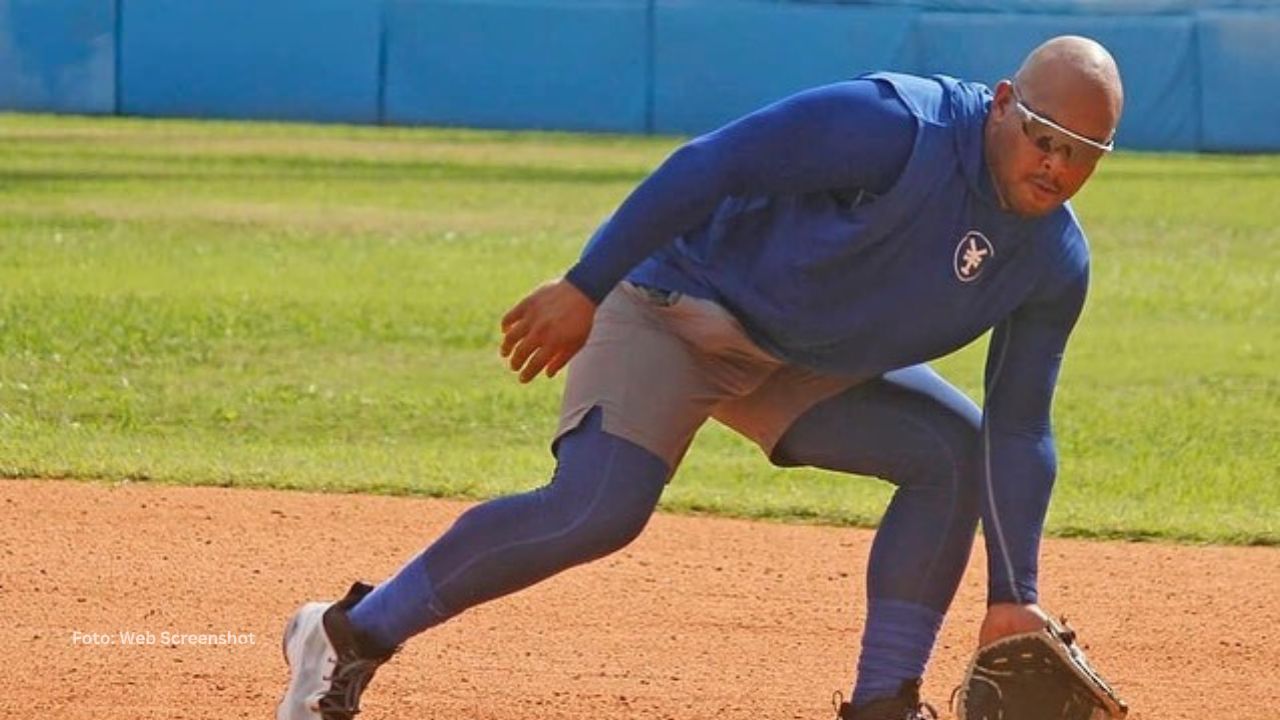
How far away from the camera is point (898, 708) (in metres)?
Result: 4.99

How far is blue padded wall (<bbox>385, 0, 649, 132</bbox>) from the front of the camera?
1239 inches

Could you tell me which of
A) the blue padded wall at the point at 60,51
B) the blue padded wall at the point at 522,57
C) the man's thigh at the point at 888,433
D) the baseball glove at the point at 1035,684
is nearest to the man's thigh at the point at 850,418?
the man's thigh at the point at 888,433

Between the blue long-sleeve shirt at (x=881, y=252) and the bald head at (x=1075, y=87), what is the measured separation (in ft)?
0.54

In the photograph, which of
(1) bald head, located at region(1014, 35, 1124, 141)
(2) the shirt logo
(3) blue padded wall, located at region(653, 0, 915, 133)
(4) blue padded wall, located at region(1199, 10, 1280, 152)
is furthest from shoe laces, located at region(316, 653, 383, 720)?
(4) blue padded wall, located at region(1199, 10, 1280, 152)

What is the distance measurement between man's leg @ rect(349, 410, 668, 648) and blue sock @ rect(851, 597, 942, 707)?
0.59 meters

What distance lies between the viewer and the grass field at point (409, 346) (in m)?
9.24

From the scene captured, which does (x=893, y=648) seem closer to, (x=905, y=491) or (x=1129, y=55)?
(x=905, y=491)

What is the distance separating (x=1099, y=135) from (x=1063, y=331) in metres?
0.51

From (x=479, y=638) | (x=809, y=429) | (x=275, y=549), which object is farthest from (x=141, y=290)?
(x=809, y=429)

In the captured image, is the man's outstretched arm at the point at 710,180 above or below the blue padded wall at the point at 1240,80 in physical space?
above

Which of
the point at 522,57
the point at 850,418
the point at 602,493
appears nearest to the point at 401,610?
the point at 602,493

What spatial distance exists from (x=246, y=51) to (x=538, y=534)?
27575 mm

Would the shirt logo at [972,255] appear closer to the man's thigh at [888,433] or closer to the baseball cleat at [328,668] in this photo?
the man's thigh at [888,433]

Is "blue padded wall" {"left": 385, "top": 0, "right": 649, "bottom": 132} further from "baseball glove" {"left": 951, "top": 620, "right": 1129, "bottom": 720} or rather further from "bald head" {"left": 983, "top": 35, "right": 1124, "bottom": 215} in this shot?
"bald head" {"left": 983, "top": 35, "right": 1124, "bottom": 215}
